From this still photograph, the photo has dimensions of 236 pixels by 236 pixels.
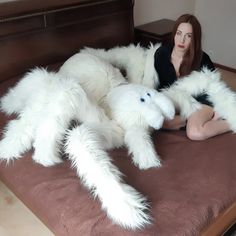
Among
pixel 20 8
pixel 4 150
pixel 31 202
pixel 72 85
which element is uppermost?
pixel 20 8

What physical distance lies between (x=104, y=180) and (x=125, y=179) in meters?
0.15

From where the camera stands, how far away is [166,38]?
2.82 m

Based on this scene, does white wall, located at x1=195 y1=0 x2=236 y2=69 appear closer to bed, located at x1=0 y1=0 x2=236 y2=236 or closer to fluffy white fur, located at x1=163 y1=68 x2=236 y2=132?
fluffy white fur, located at x1=163 y1=68 x2=236 y2=132

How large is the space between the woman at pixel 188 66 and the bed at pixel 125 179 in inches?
2.2

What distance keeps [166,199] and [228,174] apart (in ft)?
1.12

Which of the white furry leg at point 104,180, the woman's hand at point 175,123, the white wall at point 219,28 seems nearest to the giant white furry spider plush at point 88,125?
the white furry leg at point 104,180

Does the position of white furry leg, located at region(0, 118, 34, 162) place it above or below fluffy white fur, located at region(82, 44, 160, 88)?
below

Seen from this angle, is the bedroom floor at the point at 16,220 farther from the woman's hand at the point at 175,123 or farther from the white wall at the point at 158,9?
the white wall at the point at 158,9

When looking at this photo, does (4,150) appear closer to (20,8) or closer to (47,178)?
(47,178)

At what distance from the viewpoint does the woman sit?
Answer: 5.68 feet

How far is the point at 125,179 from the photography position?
1.40 metres

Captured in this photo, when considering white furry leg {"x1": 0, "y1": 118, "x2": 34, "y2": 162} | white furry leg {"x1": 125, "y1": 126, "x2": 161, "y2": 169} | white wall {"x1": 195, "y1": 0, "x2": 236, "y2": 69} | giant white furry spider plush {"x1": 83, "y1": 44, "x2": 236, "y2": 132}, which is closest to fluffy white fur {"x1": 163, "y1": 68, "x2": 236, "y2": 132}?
giant white furry spider plush {"x1": 83, "y1": 44, "x2": 236, "y2": 132}

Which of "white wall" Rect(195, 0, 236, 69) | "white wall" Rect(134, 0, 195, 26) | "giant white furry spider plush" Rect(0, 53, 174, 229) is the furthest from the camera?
"white wall" Rect(195, 0, 236, 69)

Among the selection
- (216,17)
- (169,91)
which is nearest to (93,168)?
(169,91)
